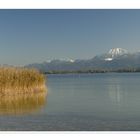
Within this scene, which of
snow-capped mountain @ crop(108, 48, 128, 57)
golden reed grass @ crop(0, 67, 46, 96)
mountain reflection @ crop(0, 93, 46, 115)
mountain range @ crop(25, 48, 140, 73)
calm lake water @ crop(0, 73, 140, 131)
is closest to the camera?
calm lake water @ crop(0, 73, 140, 131)

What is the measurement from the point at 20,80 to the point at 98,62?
1.90m

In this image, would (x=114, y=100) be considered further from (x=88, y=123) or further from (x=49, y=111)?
(x=88, y=123)

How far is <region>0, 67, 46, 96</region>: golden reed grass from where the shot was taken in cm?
1111

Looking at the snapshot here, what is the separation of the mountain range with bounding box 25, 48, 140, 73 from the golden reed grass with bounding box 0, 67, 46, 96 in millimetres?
529

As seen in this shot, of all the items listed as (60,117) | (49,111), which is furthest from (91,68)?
(60,117)

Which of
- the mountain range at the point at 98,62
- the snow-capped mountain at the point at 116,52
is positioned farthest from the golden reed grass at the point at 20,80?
the snow-capped mountain at the point at 116,52

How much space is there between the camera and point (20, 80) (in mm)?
11438

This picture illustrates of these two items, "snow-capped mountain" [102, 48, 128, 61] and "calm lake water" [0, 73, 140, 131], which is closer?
"calm lake water" [0, 73, 140, 131]

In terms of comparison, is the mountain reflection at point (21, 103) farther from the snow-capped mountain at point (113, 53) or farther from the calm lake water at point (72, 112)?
the snow-capped mountain at point (113, 53)

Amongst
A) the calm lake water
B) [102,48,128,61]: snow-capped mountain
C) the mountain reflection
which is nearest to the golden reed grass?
the mountain reflection

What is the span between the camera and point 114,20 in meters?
9.88

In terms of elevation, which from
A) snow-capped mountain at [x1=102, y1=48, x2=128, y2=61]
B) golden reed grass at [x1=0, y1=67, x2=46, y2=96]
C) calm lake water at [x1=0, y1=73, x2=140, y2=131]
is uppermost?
snow-capped mountain at [x1=102, y1=48, x2=128, y2=61]

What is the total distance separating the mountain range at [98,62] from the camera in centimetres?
1012

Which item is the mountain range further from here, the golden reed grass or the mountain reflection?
the mountain reflection
